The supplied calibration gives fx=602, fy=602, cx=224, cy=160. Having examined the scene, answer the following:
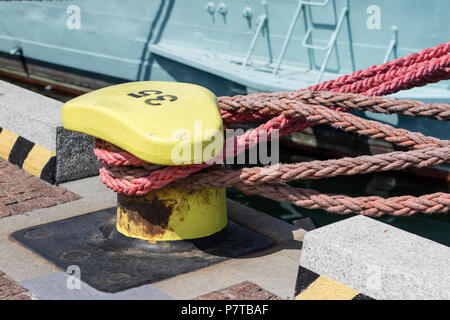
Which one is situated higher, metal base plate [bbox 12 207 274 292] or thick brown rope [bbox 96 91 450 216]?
thick brown rope [bbox 96 91 450 216]

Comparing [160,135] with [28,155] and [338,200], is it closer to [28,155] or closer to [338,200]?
[338,200]

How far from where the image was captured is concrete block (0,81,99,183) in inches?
171

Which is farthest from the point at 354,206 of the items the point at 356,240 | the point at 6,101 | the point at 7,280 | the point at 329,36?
the point at 329,36

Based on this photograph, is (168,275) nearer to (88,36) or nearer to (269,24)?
(269,24)

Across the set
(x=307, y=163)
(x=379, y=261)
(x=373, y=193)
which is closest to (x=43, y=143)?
(x=307, y=163)

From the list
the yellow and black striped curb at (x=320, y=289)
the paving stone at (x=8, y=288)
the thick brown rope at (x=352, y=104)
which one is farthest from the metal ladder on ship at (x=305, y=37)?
the paving stone at (x=8, y=288)

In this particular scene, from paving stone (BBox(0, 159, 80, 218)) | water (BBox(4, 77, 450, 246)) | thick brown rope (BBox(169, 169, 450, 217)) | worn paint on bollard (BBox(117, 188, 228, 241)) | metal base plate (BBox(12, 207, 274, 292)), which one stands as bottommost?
water (BBox(4, 77, 450, 246))

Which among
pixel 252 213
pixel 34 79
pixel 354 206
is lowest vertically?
pixel 34 79

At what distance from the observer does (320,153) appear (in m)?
7.66

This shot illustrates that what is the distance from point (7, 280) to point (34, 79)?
933 cm

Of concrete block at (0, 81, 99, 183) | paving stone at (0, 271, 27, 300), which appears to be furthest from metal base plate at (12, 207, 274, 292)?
concrete block at (0, 81, 99, 183)

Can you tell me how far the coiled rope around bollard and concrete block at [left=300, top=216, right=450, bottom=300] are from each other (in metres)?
0.46

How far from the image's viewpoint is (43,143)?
14.4ft

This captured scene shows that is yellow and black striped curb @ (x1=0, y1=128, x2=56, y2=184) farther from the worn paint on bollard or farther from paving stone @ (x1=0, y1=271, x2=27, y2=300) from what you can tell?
paving stone @ (x1=0, y1=271, x2=27, y2=300)
